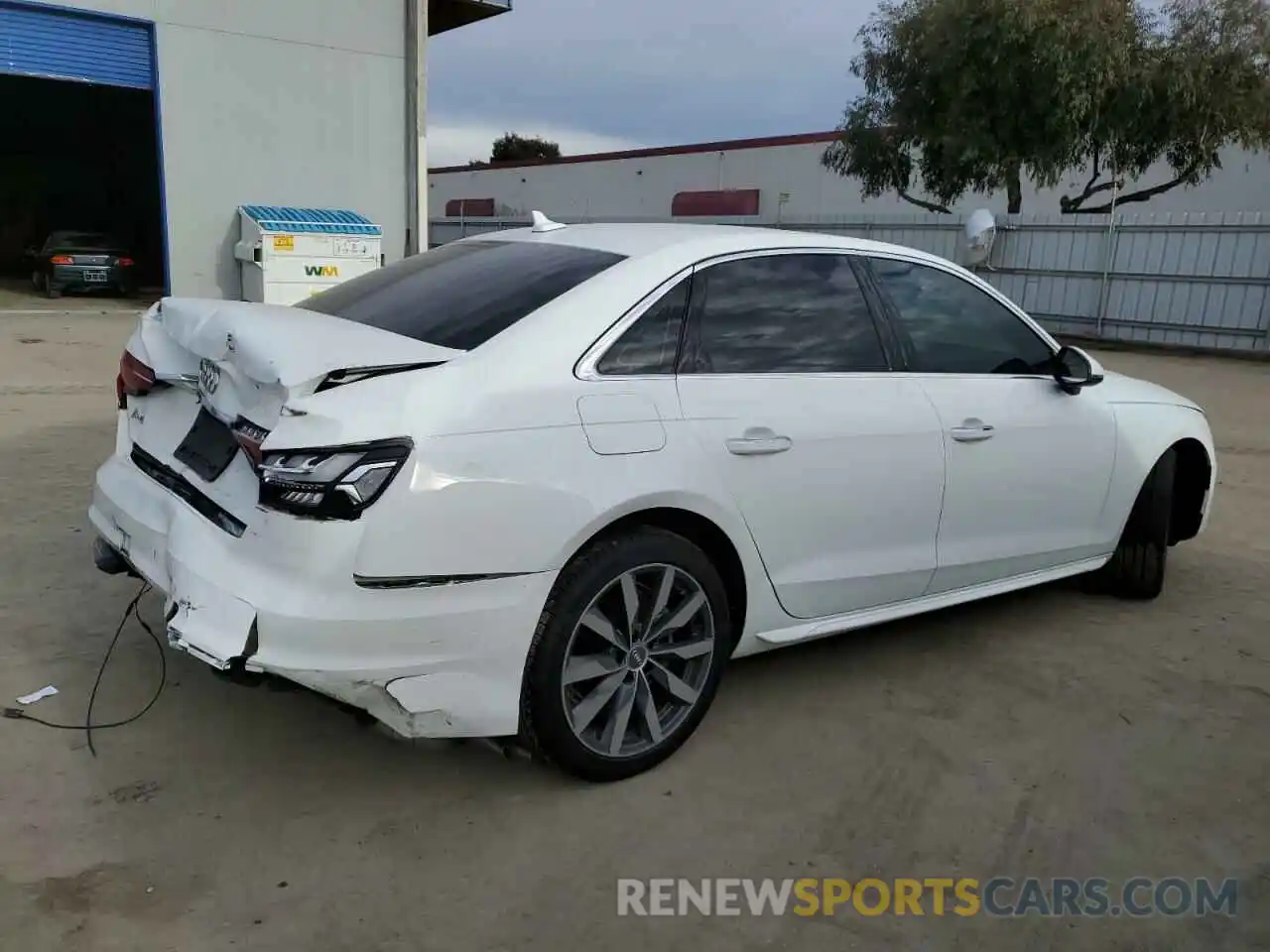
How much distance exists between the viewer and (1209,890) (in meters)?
2.79

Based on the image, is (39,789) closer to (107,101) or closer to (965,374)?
(965,374)

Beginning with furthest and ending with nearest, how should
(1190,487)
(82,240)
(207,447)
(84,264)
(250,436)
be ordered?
1. (82,240)
2. (84,264)
3. (1190,487)
4. (207,447)
5. (250,436)

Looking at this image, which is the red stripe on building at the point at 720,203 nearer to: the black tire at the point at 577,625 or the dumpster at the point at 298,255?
the dumpster at the point at 298,255

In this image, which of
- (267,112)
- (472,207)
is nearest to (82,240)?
(267,112)

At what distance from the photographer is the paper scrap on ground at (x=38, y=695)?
11.4ft

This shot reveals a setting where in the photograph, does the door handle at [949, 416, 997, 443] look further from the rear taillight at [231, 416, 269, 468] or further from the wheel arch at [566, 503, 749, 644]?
the rear taillight at [231, 416, 269, 468]

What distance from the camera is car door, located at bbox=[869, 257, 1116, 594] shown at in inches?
151

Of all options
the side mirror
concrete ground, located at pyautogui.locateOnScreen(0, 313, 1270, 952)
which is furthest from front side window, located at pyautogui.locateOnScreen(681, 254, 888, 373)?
concrete ground, located at pyautogui.locateOnScreen(0, 313, 1270, 952)

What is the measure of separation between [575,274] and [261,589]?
1.34 m

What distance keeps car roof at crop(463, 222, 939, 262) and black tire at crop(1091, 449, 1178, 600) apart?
1663 millimetres

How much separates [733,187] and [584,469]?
1250 inches

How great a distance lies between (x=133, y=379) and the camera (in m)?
3.41

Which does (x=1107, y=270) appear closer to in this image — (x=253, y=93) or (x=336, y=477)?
(x=253, y=93)

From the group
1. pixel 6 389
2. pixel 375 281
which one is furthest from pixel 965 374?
pixel 6 389
